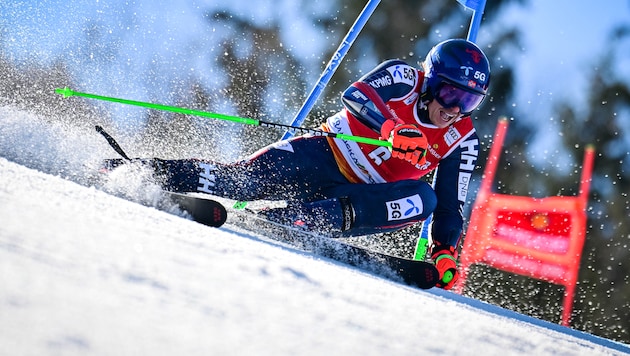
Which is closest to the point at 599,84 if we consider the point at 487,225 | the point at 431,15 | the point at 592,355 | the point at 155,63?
the point at 431,15

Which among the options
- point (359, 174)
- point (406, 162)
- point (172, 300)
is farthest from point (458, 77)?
point (172, 300)

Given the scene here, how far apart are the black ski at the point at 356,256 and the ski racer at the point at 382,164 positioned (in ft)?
0.58

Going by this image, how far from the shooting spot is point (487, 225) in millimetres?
8703

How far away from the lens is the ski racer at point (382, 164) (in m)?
3.38

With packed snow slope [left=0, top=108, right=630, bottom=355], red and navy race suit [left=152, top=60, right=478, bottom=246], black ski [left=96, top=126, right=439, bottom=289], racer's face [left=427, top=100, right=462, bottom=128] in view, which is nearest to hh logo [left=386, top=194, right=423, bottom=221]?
red and navy race suit [left=152, top=60, right=478, bottom=246]

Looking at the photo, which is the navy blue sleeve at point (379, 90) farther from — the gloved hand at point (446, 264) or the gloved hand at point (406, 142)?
the gloved hand at point (446, 264)

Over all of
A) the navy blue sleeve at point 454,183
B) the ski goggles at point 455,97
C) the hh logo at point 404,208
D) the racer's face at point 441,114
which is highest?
the ski goggles at point 455,97

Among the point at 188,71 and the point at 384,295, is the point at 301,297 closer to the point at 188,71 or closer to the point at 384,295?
the point at 384,295

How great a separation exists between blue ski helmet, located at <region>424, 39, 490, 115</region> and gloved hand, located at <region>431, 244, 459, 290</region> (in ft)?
2.41

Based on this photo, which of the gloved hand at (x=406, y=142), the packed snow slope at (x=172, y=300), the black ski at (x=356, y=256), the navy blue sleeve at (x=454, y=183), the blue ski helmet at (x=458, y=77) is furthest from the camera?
the navy blue sleeve at (x=454, y=183)

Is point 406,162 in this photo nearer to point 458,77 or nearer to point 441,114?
point 441,114

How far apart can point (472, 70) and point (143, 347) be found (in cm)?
314

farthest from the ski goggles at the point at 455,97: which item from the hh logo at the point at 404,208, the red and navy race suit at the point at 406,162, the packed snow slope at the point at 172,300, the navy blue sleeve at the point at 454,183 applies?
the packed snow slope at the point at 172,300

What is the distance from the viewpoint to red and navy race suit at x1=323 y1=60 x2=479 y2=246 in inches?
149
